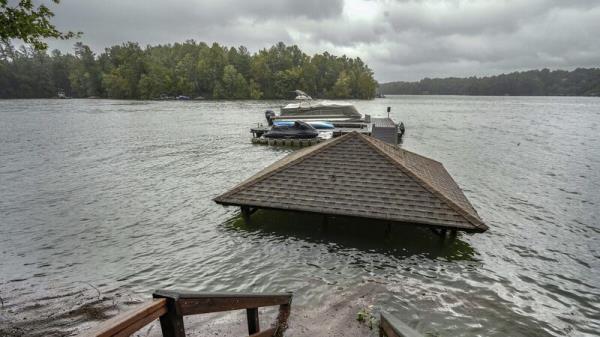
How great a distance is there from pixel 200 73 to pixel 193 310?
551ft

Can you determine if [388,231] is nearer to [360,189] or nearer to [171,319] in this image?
[360,189]

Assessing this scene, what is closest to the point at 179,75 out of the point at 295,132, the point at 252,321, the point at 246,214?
the point at 295,132

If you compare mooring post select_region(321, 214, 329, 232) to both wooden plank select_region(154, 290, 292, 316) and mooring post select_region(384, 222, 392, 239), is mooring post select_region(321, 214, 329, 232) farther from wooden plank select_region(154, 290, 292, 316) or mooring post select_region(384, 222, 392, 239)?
wooden plank select_region(154, 290, 292, 316)

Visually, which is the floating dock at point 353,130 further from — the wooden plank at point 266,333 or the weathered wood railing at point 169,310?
the weathered wood railing at point 169,310

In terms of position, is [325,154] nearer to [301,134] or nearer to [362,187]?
[362,187]

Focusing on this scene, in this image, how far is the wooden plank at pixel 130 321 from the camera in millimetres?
2653

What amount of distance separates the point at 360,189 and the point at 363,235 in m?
2.35

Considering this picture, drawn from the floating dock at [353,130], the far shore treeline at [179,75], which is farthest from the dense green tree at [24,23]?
the far shore treeline at [179,75]

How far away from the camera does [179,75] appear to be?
156 meters

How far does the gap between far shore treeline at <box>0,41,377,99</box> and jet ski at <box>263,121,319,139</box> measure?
123 metres

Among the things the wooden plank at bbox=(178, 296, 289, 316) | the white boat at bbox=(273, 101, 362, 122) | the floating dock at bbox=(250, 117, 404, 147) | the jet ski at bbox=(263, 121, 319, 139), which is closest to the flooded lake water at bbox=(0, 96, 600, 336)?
the wooden plank at bbox=(178, 296, 289, 316)

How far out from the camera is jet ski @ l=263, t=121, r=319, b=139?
40.4 m

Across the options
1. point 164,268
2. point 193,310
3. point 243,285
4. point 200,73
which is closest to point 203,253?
point 164,268

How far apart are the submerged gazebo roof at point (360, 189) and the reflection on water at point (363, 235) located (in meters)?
1.05
